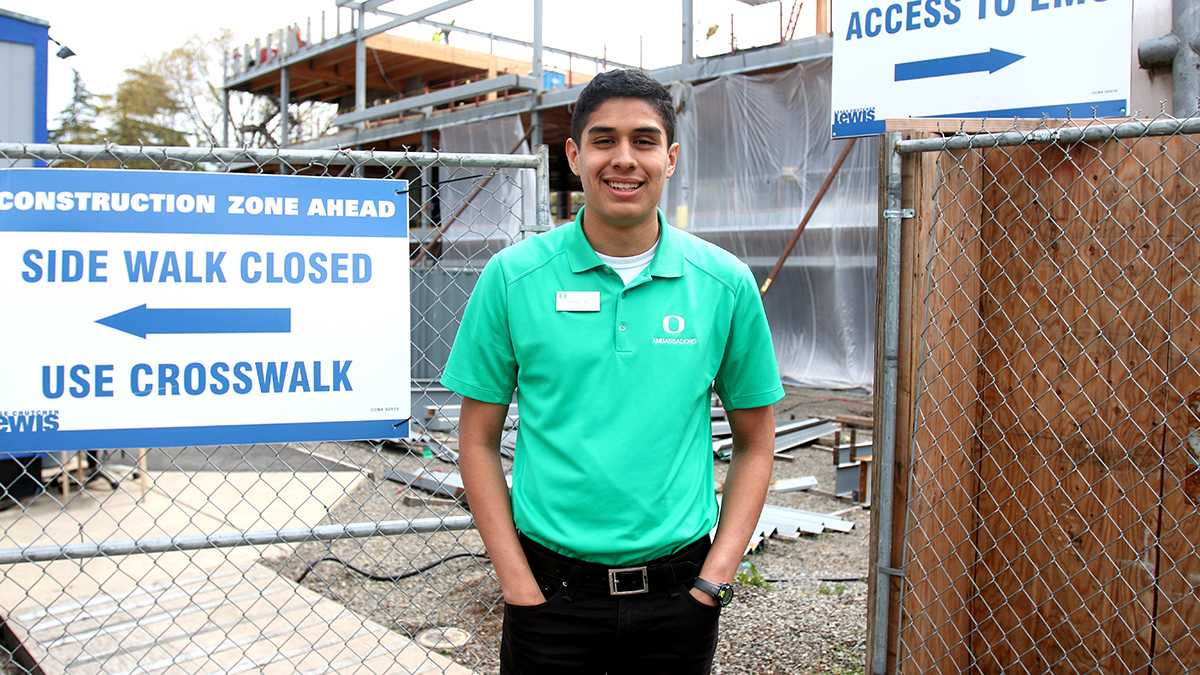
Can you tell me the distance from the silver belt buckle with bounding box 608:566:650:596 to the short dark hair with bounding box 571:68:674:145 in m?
0.94

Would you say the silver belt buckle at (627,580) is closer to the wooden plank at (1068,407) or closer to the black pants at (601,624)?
the black pants at (601,624)

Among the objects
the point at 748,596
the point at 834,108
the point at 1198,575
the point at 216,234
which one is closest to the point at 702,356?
the point at 216,234

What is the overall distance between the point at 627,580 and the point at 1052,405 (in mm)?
1863

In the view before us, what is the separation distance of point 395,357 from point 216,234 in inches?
25.1

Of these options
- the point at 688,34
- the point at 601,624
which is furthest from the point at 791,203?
the point at 601,624

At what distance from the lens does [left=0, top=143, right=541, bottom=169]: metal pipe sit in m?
2.79

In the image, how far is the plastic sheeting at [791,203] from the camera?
42.5 ft

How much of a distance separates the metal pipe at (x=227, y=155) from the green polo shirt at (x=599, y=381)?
0.99 meters

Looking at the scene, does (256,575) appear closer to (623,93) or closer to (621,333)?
(621,333)

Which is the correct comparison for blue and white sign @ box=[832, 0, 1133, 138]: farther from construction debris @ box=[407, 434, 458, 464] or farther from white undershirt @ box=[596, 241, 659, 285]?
construction debris @ box=[407, 434, 458, 464]

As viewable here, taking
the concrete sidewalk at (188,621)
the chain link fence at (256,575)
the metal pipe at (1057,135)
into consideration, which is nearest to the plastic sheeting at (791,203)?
the chain link fence at (256,575)

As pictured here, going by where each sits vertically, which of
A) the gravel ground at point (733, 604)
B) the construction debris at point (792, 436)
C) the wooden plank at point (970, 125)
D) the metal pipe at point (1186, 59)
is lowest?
the gravel ground at point (733, 604)

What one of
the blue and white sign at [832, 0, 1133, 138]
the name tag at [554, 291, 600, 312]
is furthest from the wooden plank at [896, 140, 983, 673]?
the name tag at [554, 291, 600, 312]

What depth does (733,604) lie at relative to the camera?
477 centimetres
